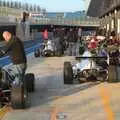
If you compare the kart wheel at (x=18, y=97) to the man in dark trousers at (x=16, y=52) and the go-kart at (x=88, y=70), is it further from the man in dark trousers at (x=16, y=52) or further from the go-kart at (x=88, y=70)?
the go-kart at (x=88, y=70)

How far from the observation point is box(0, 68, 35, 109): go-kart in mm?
Result: 11508

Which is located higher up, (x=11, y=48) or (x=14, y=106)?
(x=11, y=48)

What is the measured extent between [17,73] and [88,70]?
14.7 feet

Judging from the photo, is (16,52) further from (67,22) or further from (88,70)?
(67,22)

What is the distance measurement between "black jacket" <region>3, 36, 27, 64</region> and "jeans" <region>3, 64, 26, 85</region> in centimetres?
12

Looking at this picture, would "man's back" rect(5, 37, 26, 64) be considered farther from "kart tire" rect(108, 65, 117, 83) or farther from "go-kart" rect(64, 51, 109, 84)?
"kart tire" rect(108, 65, 117, 83)

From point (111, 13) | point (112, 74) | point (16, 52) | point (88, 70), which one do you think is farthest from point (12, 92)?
point (111, 13)

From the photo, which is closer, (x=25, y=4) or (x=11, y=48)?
(x=11, y=48)

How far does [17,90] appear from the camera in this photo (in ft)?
37.8

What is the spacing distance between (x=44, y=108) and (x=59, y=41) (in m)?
21.5

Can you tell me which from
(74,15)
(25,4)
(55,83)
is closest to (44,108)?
(55,83)

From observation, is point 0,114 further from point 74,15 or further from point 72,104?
point 74,15

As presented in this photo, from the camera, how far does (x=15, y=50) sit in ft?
40.0

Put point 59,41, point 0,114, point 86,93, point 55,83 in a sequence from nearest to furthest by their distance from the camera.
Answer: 1. point 0,114
2. point 86,93
3. point 55,83
4. point 59,41
